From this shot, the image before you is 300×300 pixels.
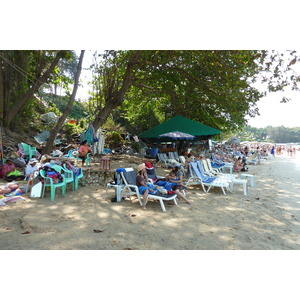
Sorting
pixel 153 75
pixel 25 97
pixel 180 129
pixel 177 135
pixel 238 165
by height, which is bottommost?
pixel 238 165

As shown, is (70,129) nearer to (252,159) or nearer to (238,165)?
(238,165)

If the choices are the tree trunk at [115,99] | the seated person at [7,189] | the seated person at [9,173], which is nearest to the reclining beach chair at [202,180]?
the seated person at [7,189]

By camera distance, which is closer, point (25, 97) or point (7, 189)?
point (7, 189)

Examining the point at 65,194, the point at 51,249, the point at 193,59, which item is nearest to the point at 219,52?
the point at 193,59

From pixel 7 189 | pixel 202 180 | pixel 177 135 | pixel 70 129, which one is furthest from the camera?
pixel 70 129

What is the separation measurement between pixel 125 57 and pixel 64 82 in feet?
13.9

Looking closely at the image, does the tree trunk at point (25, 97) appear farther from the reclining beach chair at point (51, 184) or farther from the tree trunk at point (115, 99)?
the reclining beach chair at point (51, 184)

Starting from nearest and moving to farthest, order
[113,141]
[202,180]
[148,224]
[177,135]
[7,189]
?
[148,224], [7,189], [202,180], [177,135], [113,141]

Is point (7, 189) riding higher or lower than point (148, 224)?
higher

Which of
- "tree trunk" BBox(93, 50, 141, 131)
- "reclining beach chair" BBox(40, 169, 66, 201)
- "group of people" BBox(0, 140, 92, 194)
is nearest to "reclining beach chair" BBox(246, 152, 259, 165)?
"tree trunk" BBox(93, 50, 141, 131)

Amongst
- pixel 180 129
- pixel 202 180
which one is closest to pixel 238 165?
pixel 180 129

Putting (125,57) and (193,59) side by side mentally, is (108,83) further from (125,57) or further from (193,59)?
(193,59)

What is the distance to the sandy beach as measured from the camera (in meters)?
3.52

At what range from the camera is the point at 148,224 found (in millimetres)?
4402
